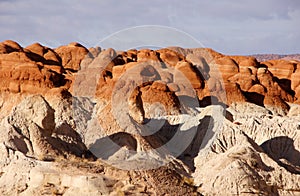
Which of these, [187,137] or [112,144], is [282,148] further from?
[112,144]

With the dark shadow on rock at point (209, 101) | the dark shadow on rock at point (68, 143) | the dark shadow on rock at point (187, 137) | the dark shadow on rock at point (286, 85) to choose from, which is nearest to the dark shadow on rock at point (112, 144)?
the dark shadow on rock at point (68, 143)

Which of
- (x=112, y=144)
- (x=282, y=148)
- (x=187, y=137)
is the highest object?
(x=112, y=144)

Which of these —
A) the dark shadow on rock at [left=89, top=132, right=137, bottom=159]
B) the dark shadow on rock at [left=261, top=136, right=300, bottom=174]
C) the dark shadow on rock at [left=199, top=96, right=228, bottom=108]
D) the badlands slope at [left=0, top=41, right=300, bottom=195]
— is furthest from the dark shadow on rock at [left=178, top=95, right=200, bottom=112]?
the dark shadow on rock at [left=89, top=132, right=137, bottom=159]

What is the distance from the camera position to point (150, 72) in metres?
80.5

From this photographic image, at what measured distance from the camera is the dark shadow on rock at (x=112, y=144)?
32.3m

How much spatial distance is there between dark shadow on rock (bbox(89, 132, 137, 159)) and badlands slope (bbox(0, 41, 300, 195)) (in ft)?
0.18

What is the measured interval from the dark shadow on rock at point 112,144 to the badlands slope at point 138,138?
6 cm

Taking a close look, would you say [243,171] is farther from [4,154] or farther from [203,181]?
[4,154]

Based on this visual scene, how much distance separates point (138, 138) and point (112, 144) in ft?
4.19

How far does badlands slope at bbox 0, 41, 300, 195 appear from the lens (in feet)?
80.5

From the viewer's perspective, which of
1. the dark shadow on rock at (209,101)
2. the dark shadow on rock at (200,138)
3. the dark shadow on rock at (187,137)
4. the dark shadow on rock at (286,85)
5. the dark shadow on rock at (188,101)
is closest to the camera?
the dark shadow on rock at (187,137)

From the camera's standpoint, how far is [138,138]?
110ft

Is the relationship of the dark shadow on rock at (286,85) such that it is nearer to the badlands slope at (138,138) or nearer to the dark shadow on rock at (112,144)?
the badlands slope at (138,138)

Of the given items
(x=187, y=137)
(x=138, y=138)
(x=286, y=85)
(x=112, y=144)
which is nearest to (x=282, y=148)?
(x=187, y=137)
